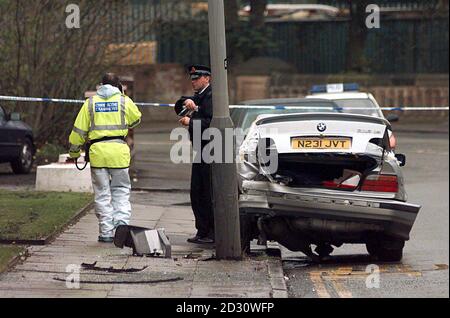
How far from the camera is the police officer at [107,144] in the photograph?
11.5 m

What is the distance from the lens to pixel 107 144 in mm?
11523

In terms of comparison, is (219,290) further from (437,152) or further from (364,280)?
(437,152)

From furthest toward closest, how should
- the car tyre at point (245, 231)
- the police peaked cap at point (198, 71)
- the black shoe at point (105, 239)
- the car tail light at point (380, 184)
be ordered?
the police peaked cap at point (198, 71) < the black shoe at point (105, 239) < the car tyre at point (245, 231) < the car tail light at point (380, 184)

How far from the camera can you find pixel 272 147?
A: 11.1m

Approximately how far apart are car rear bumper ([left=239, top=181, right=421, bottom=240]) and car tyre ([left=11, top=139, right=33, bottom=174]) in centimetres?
883

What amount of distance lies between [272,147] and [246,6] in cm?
3102

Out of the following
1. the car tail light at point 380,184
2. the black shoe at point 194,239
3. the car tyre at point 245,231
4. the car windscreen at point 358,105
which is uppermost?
the car tail light at point 380,184

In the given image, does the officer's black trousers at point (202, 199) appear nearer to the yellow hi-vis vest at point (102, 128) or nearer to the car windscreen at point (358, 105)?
the yellow hi-vis vest at point (102, 128)

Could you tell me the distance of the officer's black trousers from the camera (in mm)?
11820

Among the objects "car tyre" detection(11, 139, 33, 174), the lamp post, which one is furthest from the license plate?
"car tyre" detection(11, 139, 33, 174)

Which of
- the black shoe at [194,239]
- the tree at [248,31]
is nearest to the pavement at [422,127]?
the tree at [248,31]

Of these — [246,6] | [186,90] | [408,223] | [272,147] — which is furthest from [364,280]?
[246,6]

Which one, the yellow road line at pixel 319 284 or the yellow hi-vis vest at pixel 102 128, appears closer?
the yellow road line at pixel 319 284

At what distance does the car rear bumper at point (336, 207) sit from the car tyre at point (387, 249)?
0.43 meters
